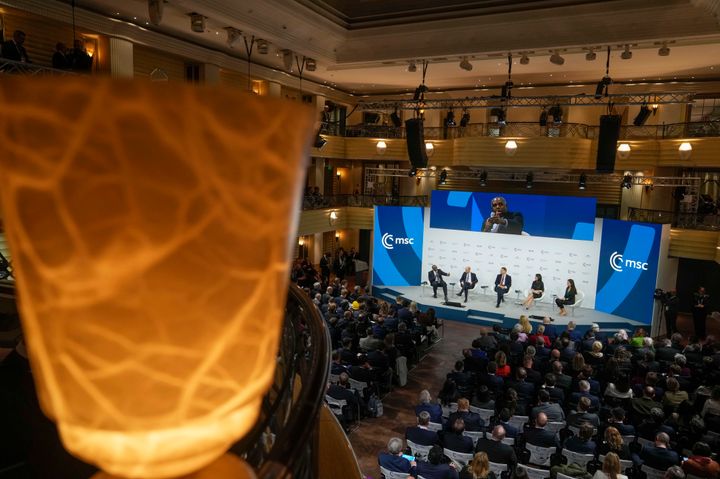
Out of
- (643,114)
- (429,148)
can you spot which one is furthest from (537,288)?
(429,148)

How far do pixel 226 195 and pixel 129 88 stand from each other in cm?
19

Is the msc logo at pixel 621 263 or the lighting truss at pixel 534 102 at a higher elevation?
the lighting truss at pixel 534 102

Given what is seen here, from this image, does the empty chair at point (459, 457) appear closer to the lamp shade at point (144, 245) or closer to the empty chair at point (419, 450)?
the empty chair at point (419, 450)

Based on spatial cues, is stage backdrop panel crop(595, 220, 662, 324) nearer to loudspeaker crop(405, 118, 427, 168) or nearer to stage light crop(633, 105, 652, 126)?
stage light crop(633, 105, 652, 126)

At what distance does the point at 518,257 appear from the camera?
16047 millimetres

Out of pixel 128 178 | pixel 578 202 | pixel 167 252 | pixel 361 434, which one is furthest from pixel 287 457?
pixel 578 202

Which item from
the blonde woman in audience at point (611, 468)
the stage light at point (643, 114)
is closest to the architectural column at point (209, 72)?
the stage light at point (643, 114)

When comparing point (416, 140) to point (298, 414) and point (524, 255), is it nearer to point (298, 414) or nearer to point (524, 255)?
point (524, 255)

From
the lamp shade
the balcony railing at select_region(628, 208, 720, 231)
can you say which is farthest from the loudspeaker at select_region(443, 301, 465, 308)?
the lamp shade

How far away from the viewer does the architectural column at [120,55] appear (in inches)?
466

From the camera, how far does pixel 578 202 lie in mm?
14539

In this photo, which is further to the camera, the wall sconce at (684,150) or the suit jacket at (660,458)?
the wall sconce at (684,150)

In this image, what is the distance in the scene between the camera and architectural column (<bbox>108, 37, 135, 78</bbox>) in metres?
11.8

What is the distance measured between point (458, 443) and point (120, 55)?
11.3 meters
